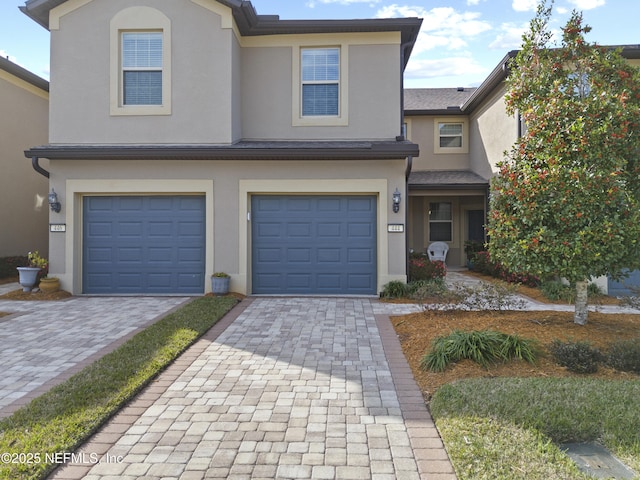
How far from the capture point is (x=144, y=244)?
34.7 ft

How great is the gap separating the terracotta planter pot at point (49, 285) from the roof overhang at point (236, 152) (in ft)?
9.37

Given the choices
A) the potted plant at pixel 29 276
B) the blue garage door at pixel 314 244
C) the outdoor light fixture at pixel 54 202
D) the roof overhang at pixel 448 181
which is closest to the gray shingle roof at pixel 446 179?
the roof overhang at pixel 448 181

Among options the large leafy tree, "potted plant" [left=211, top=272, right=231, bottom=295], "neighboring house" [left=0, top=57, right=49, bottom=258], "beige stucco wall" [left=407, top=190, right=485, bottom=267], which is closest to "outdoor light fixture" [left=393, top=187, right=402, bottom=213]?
the large leafy tree

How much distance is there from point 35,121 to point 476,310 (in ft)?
49.4

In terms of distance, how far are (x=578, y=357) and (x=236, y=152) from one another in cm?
774

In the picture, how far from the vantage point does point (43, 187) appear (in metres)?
15.0

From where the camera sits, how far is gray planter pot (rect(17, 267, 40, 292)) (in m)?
10.2

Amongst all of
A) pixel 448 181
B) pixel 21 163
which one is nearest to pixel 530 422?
pixel 448 181

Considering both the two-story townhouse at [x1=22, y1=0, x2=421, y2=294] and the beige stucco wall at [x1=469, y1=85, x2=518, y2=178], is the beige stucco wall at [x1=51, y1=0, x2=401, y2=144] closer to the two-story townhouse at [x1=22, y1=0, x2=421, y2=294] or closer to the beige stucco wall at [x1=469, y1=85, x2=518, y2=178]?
the two-story townhouse at [x1=22, y1=0, x2=421, y2=294]

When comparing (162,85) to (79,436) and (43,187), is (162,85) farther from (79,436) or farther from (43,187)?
(79,436)

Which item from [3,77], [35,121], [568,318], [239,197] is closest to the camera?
[568,318]

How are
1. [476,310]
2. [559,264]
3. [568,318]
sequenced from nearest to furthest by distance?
[559,264] < [568,318] < [476,310]

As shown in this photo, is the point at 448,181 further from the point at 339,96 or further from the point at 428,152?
the point at 339,96

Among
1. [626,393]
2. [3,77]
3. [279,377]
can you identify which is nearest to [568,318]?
[626,393]
